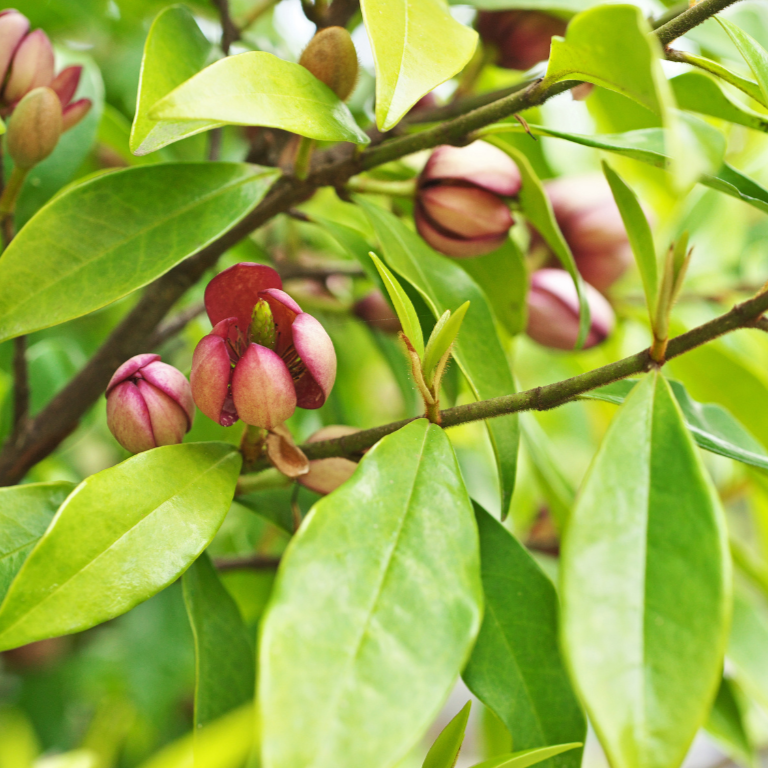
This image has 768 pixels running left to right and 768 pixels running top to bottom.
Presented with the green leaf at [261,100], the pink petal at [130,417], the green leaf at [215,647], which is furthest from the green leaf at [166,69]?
the green leaf at [215,647]

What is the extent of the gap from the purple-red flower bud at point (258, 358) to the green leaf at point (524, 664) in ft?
0.45

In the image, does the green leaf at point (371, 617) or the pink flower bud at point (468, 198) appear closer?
the green leaf at point (371, 617)

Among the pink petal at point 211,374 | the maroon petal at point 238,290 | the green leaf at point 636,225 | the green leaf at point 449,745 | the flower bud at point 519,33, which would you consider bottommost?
the green leaf at point 449,745

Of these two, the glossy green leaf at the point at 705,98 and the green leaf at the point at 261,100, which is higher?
the green leaf at the point at 261,100

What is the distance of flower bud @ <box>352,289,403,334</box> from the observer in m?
0.68

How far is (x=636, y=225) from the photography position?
1.19ft

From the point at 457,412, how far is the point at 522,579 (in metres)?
0.10

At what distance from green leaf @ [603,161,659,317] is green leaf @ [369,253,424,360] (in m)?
0.12

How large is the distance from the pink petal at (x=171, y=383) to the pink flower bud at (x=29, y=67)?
0.75 ft

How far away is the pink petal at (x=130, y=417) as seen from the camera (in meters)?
0.37

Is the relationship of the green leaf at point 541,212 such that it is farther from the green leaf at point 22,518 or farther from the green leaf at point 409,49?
the green leaf at point 22,518

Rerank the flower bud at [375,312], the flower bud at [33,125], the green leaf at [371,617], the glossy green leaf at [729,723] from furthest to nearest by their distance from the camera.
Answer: the flower bud at [375,312]
the glossy green leaf at [729,723]
the flower bud at [33,125]
the green leaf at [371,617]

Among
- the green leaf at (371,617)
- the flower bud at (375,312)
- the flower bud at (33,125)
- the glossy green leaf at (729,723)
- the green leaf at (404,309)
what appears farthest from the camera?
the flower bud at (375,312)

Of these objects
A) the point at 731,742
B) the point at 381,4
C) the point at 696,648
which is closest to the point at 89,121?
the point at 381,4
